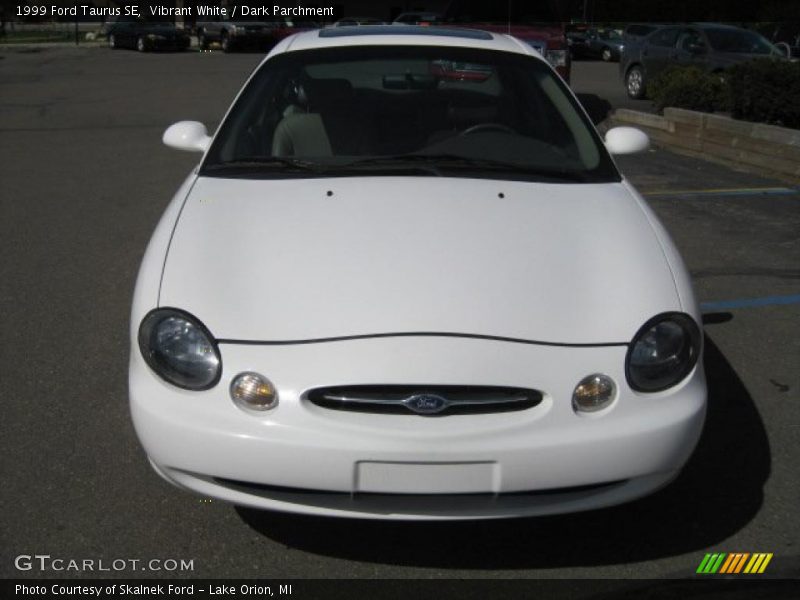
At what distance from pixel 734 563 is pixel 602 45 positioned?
2944 centimetres

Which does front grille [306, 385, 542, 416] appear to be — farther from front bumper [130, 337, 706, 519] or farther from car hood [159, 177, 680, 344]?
car hood [159, 177, 680, 344]

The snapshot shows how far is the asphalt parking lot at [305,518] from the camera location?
3129mm

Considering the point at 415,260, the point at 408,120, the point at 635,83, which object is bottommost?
the point at 635,83

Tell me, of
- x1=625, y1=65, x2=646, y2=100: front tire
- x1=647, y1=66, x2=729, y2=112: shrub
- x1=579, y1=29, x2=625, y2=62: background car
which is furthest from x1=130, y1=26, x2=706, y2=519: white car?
x1=579, y1=29, x2=625, y2=62: background car

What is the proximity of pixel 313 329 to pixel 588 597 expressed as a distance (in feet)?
3.77

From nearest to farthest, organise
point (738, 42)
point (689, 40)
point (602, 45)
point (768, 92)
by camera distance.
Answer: point (768, 92) < point (738, 42) < point (689, 40) < point (602, 45)

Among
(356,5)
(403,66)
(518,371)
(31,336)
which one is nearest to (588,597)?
(518,371)

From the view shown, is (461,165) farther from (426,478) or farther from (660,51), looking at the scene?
(660,51)

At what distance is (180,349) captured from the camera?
115 inches

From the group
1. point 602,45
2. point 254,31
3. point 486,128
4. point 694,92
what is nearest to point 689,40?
point 694,92

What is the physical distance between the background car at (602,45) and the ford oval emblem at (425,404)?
2912 cm

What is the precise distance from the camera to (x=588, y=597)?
2.92 meters

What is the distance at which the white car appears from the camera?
2.74 meters

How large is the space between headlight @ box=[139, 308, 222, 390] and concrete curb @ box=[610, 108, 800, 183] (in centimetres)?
783
